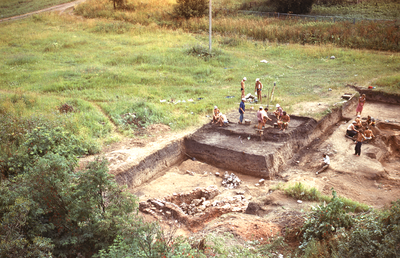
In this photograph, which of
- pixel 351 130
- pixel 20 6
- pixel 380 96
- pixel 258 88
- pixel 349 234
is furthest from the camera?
pixel 20 6

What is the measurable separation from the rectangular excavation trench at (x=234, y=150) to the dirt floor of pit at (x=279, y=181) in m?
0.26

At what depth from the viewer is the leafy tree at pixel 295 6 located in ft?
97.0

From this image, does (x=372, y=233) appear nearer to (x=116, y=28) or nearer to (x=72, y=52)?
(x=72, y=52)

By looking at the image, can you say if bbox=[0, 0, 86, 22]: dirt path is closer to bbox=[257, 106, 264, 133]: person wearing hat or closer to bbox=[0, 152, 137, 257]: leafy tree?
bbox=[257, 106, 264, 133]: person wearing hat

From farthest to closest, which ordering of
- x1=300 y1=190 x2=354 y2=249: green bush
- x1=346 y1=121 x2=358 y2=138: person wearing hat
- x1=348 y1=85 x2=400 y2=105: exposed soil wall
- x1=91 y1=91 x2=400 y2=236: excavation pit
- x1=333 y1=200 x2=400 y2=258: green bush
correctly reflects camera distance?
x1=348 y1=85 x2=400 y2=105: exposed soil wall, x1=346 y1=121 x2=358 y2=138: person wearing hat, x1=91 y1=91 x2=400 y2=236: excavation pit, x1=300 y1=190 x2=354 y2=249: green bush, x1=333 y1=200 x2=400 y2=258: green bush

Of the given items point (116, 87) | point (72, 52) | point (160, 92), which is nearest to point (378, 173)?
point (160, 92)

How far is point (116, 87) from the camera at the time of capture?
655 inches

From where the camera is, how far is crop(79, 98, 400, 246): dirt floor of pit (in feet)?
25.1

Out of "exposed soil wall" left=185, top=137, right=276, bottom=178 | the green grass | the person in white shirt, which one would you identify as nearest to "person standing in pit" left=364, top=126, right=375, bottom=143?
the person in white shirt

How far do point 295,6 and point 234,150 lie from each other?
950 inches

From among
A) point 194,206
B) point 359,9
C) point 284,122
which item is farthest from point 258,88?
point 359,9

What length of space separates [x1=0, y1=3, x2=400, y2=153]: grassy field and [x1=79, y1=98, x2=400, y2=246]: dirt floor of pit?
62.7 inches

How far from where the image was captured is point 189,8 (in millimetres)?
29922

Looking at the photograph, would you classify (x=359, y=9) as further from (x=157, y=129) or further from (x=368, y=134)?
(x=157, y=129)
